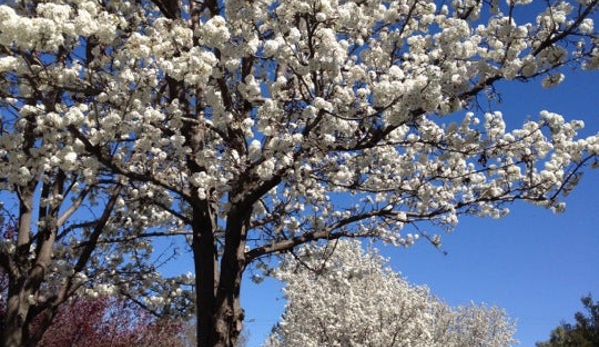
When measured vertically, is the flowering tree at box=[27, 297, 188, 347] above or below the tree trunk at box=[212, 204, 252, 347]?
above

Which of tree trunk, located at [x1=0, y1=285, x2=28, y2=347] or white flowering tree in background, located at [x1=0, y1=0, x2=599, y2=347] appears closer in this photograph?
white flowering tree in background, located at [x1=0, y1=0, x2=599, y2=347]

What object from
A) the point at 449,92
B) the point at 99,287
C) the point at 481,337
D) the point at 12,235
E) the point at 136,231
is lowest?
the point at 449,92

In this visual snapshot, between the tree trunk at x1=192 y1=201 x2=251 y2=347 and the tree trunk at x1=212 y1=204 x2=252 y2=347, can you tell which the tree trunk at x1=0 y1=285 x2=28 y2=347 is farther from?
the tree trunk at x1=212 y1=204 x2=252 y2=347

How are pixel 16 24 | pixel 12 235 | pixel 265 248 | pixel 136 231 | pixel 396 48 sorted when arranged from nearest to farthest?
pixel 16 24
pixel 396 48
pixel 265 248
pixel 136 231
pixel 12 235

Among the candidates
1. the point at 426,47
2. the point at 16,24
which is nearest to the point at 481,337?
the point at 426,47

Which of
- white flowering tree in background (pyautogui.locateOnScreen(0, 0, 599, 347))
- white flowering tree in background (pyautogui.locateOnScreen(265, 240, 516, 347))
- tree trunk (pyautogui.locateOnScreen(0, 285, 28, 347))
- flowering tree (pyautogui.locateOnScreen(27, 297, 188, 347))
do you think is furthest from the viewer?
white flowering tree in background (pyautogui.locateOnScreen(265, 240, 516, 347))

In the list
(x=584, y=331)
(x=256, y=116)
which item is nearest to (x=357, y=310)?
(x=584, y=331)

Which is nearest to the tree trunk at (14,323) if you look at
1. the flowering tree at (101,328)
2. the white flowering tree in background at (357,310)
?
the flowering tree at (101,328)

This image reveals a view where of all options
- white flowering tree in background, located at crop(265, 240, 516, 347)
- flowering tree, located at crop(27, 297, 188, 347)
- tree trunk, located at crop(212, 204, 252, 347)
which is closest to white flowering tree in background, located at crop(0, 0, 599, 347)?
tree trunk, located at crop(212, 204, 252, 347)

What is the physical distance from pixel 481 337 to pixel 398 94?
106 feet

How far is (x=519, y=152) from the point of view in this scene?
777cm

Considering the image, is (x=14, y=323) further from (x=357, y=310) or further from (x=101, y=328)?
(x=357, y=310)

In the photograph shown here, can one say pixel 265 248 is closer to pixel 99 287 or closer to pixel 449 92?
pixel 99 287

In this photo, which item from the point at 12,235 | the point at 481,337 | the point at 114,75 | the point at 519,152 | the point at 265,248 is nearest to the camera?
the point at 114,75
